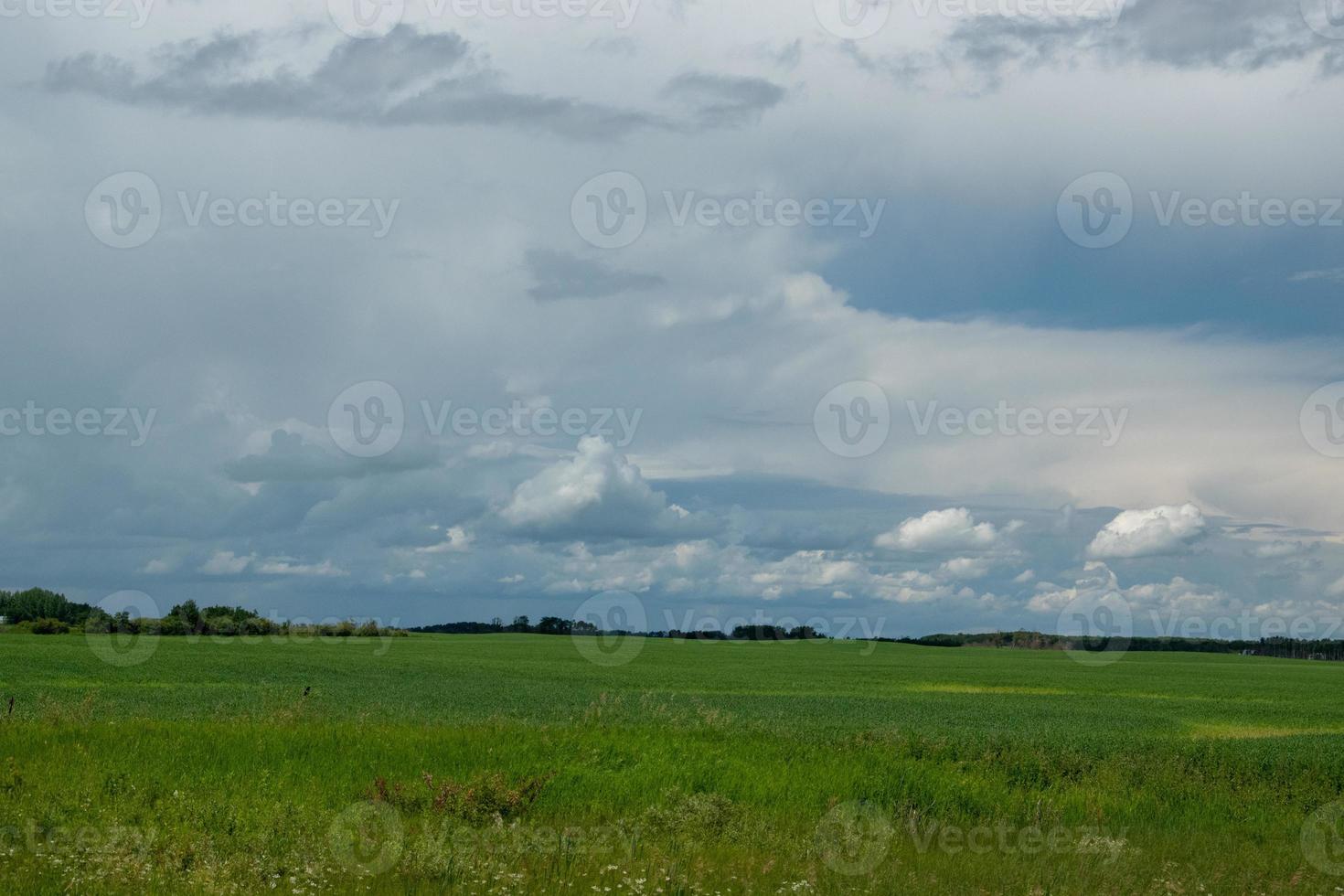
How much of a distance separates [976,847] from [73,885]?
41.6 feet

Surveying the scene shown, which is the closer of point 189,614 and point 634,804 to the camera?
point 634,804

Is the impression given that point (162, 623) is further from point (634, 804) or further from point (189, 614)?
point (634, 804)

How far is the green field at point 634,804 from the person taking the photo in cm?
1246

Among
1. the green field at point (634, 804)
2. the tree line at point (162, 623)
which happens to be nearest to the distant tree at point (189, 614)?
the tree line at point (162, 623)

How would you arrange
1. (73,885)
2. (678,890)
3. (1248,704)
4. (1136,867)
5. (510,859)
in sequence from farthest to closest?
(1248,704), (1136,867), (510,859), (678,890), (73,885)

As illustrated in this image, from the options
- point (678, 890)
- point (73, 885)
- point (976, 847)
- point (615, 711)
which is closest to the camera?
point (73, 885)

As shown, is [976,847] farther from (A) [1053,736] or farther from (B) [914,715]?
(B) [914,715]

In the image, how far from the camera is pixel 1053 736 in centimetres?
3272

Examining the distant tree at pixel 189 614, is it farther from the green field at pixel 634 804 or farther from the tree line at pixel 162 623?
the green field at pixel 634 804

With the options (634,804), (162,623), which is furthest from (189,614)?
(634,804)

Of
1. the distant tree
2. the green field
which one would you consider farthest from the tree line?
the green field

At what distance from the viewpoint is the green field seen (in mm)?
12461

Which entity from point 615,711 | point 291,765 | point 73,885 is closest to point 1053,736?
point 615,711

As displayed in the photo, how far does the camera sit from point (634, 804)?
19.2m
